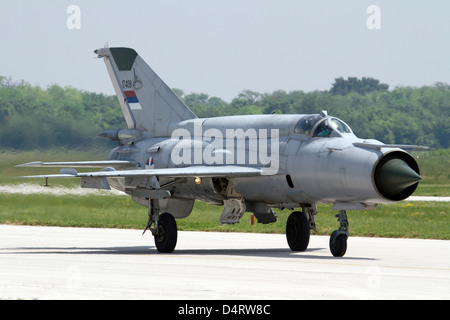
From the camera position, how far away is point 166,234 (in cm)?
1897

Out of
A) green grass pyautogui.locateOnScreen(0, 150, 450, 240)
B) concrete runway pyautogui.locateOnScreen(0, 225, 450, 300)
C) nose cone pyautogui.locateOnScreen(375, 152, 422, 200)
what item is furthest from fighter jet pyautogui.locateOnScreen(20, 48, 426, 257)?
green grass pyautogui.locateOnScreen(0, 150, 450, 240)

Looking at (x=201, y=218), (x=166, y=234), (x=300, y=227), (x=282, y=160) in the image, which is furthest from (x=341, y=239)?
(x=201, y=218)

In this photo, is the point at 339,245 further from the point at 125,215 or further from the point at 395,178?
the point at 125,215

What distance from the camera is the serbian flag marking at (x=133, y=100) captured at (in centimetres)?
2261

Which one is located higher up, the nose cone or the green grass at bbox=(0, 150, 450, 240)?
the nose cone

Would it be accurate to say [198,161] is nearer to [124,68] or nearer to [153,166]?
[153,166]

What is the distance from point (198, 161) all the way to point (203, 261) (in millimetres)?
3620

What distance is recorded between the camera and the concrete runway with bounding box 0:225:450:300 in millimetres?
11625

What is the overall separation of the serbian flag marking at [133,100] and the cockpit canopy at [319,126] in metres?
5.96

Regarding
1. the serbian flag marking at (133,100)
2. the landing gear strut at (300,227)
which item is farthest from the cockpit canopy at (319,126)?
the serbian flag marking at (133,100)

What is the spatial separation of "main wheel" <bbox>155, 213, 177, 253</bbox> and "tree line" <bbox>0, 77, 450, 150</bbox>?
8.87 metres

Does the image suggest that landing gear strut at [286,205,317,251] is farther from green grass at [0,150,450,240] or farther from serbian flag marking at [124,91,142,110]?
green grass at [0,150,450,240]

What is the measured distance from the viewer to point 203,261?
54.5 feet
